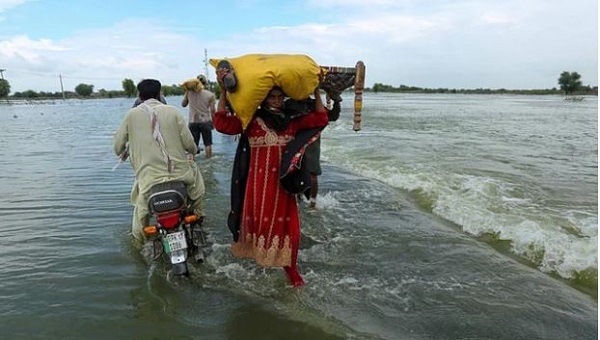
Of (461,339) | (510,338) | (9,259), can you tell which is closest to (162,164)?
(9,259)

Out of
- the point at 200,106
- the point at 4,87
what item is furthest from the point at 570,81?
the point at 4,87

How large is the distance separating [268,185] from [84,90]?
141266 mm

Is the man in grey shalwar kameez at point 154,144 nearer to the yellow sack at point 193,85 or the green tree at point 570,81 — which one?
the yellow sack at point 193,85

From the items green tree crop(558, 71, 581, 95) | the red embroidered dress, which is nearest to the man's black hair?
Answer: the red embroidered dress

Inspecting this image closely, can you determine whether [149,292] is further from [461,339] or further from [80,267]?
[461,339]

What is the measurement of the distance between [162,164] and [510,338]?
3.24 meters

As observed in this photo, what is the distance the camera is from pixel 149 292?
418 cm

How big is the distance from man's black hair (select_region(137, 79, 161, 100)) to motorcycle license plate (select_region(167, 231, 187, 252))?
56.3 inches

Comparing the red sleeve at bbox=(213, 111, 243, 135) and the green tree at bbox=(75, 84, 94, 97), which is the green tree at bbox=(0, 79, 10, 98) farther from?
the red sleeve at bbox=(213, 111, 243, 135)

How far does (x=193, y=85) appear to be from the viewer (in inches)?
383

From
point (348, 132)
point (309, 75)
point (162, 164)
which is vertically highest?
point (309, 75)

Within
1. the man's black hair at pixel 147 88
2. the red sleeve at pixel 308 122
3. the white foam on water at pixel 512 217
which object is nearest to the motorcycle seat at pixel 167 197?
the man's black hair at pixel 147 88

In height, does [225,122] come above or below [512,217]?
above

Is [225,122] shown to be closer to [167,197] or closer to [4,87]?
[167,197]
